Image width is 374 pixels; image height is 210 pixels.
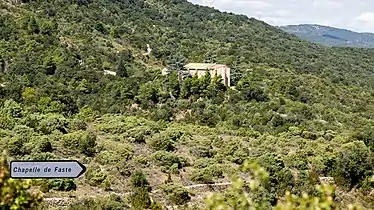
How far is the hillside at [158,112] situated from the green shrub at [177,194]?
3 centimetres

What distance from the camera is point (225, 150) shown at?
26.0m

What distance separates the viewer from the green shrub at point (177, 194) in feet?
63.7

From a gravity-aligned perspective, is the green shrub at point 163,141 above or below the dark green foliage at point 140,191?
above

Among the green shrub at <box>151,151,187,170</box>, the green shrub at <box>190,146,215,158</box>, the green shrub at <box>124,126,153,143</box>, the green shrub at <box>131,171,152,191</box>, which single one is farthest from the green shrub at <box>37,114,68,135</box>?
the green shrub at <box>131,171,152,191</box>

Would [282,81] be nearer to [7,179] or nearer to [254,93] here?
[254,93]

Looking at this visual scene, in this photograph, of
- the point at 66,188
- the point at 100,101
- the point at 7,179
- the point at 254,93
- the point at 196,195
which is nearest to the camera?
the point at 7,179

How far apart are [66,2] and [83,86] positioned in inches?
734

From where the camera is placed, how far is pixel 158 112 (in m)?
38.5

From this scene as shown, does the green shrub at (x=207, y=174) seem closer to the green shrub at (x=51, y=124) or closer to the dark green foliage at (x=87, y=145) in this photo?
the dark green foliage at (x=87, y=145)

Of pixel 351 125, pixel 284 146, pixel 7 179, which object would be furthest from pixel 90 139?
pixel 351 125

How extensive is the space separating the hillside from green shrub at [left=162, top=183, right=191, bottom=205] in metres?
0.03

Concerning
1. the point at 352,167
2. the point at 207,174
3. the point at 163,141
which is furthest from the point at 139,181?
the point at 352,167

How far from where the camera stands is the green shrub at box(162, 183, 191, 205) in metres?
19.4

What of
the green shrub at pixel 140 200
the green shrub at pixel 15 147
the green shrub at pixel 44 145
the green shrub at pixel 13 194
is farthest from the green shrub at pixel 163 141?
the green shrub at pixel 13 194
